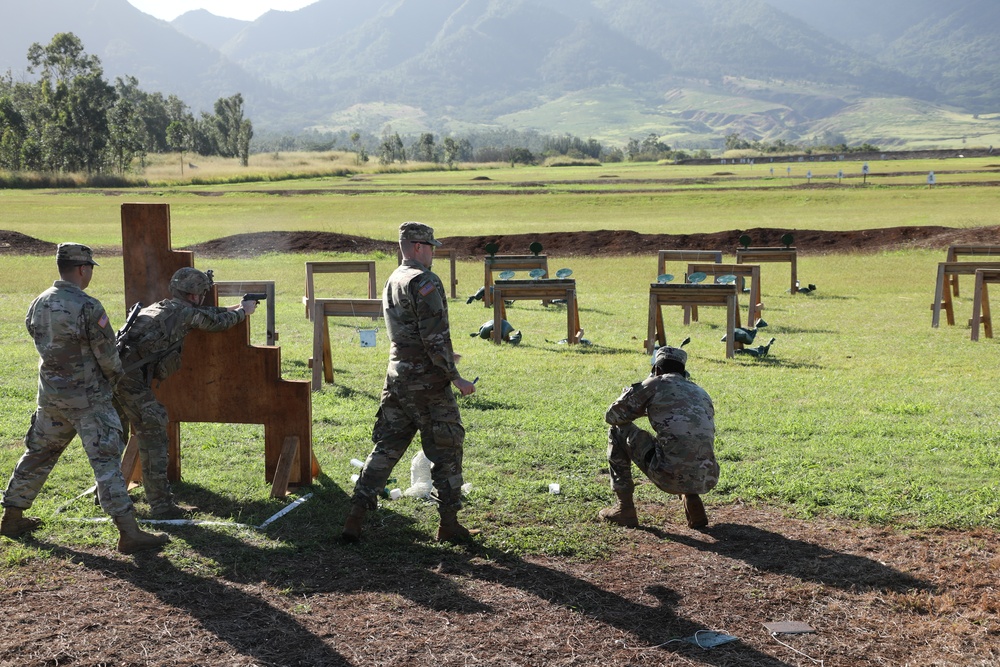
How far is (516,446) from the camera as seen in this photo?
959 centimetres

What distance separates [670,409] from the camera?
23.2ft

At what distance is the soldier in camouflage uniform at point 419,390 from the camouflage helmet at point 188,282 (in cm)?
170

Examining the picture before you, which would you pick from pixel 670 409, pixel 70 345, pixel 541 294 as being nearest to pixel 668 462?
pixel 670 409

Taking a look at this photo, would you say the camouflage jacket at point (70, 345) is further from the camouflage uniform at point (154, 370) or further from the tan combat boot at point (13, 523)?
the tan combat boot at point (13, 523)

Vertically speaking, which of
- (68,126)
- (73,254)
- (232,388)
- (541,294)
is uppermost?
(68,126)

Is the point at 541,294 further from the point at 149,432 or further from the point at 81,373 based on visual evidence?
the point at 81,373

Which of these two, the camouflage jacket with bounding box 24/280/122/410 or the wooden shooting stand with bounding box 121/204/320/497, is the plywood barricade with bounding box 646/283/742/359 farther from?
the camouflage jacket with bounding box 24/280/122/410

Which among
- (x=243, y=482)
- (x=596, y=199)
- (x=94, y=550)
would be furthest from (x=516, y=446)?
(x=596, y=199)

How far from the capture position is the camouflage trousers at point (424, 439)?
687cm

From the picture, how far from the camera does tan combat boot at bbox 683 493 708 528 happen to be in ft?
23.9

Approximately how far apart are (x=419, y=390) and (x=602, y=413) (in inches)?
176

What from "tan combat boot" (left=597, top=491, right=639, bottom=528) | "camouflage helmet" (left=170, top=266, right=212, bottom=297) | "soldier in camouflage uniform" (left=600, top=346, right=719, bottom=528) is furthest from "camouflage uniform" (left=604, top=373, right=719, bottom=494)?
"camouflage helmet" (left=170, top=266, right=212, bottom=297)

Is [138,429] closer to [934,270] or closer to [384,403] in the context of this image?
[384,403]

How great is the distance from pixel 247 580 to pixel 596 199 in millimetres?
51985
